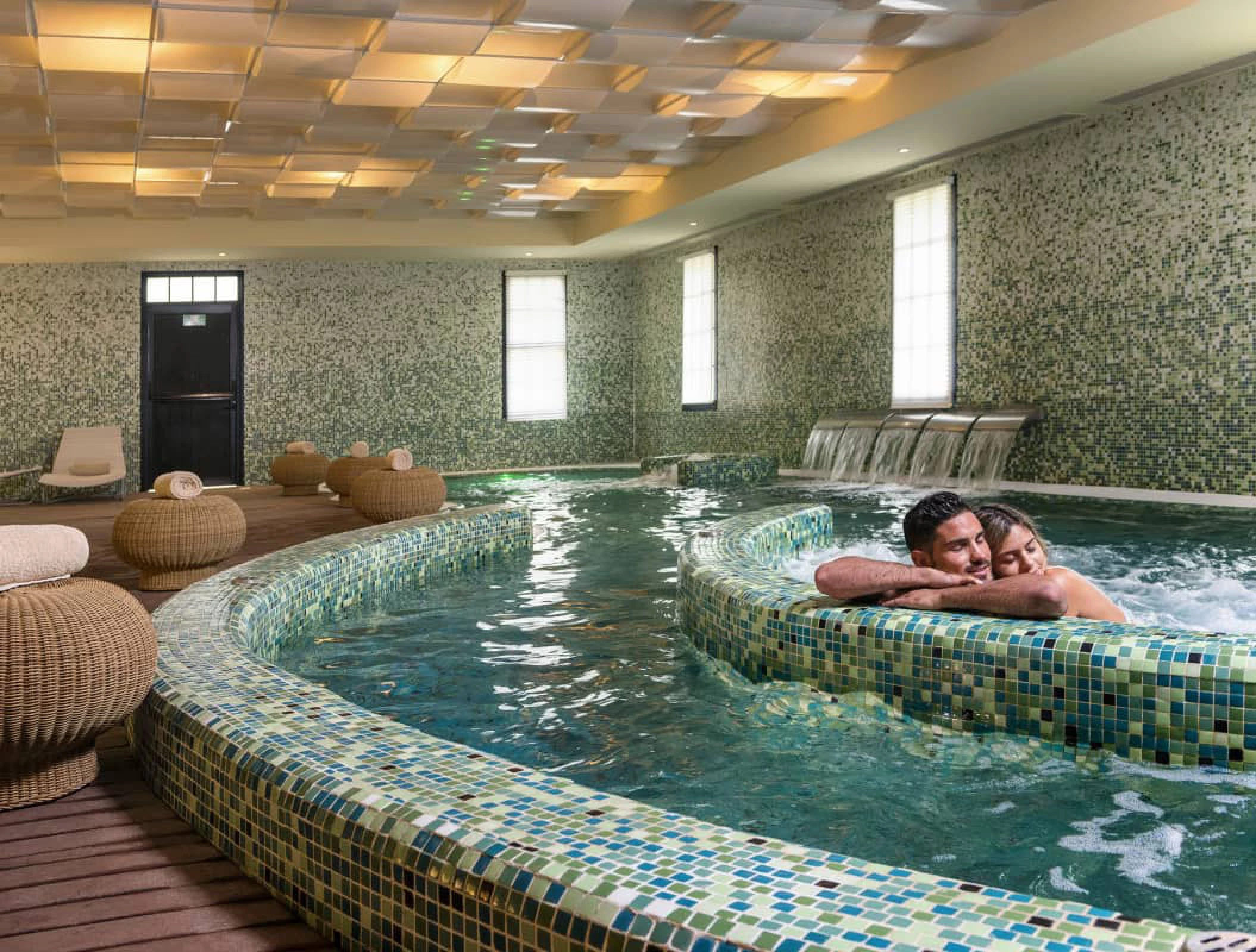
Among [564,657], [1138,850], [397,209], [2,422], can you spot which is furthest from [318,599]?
[2,422]

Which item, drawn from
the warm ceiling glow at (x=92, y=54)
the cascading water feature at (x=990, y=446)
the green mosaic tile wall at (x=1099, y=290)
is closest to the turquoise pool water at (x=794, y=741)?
the green mosaic tile wall at (x=1099, y=290)

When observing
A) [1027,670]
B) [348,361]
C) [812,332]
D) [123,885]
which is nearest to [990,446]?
[812,332]

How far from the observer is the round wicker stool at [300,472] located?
11414mm

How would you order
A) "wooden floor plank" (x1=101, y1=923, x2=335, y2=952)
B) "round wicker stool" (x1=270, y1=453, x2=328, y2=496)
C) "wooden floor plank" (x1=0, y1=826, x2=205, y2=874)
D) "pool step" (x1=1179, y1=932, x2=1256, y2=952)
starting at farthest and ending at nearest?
"round wicker stool" (x1=270, y1=453, x2=328, y2=496) < "wooden floor plank" (x1=0, y1=826, x2=205, y2=874) < "wooden floor plank" (x1=101, y1=923, x2=335, y2=952) < "pool step" (x1=1179, y1=932, x2=1256, y2=952)

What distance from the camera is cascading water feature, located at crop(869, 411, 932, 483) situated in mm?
10633

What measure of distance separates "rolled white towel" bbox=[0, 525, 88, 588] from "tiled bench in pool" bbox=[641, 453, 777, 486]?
9.50m

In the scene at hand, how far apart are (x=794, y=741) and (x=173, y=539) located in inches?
130

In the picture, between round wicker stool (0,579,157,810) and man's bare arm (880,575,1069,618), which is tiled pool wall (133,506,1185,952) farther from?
man's bare arm (880,575,1069,618)

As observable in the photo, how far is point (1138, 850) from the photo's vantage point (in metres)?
2.25

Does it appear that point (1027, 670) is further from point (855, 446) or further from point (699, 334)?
point (699, 334)

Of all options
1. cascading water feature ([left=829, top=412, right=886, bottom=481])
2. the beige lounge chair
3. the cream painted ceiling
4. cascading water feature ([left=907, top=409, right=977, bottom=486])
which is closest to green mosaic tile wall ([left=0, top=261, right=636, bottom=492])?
the beige lounge chair

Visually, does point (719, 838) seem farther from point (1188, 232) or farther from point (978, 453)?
point (978, 453)

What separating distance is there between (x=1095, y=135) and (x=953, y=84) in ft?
5.15

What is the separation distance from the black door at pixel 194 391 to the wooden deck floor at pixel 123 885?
44.4 ft
